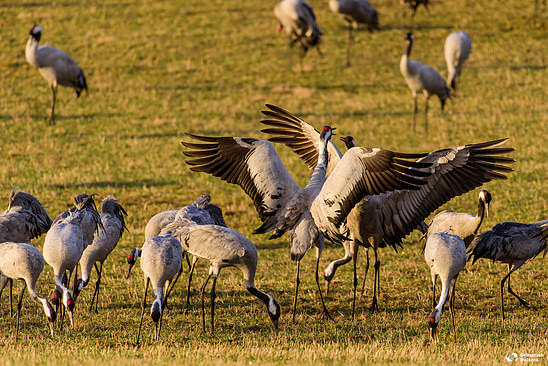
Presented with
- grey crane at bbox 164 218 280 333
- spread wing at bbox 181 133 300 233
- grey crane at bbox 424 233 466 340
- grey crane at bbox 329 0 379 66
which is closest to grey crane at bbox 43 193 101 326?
grey crane at bbox 164 218 280 333

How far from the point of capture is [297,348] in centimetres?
750

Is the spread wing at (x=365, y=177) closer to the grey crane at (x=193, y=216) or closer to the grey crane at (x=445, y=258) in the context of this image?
the grey crane at (x=445, y=258)

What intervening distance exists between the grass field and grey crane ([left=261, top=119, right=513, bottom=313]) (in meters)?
1.01

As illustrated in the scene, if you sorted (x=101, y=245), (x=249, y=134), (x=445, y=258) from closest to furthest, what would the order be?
(x=445, y=258) < (x=101, y=245) < (x=249, y=134)

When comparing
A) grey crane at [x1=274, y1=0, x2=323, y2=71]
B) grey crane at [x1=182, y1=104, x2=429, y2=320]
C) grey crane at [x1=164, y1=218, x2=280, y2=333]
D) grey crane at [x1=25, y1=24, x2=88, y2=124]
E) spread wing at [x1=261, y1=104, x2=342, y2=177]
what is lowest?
grey crane at [x1=164, y1=218, x2=280, y2=333]

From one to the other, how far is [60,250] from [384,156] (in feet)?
12.9

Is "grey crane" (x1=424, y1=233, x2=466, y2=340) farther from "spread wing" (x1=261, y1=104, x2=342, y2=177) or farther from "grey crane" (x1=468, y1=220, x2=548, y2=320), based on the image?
"spread wing" (x1=261, y1=104, x2=342, y2=177)

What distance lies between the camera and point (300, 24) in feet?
85.8

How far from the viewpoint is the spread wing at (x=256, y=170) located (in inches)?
347

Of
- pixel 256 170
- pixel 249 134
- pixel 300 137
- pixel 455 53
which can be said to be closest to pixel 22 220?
pixel 256 170

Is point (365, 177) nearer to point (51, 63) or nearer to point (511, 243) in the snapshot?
point (511, 243)

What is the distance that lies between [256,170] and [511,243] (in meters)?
→ 3.40

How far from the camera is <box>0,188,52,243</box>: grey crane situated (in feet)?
32.1

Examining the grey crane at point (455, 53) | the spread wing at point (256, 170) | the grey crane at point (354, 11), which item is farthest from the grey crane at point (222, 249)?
the grey crane at point (354, 11)
